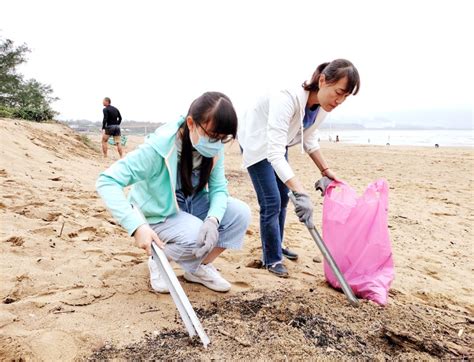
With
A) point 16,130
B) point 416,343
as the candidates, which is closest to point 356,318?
point 416,343

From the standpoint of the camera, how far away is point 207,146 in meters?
1.99

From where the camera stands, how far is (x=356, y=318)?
1923mm

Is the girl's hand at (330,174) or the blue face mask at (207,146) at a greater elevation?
the blue face mask at (207,146)

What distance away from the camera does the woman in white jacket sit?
7.02ft

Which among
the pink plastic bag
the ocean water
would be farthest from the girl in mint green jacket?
the ocean water

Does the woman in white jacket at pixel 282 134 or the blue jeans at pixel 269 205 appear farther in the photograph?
the blue jeans at pixel 269 205

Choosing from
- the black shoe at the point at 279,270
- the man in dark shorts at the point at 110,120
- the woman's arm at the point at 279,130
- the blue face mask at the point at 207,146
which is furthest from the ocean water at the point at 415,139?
the blue face mask at the point at 207,146

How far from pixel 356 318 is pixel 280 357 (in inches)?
21.7

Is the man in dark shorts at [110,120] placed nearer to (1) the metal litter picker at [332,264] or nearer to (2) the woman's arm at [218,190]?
(2) the woman's arm at [218,190]

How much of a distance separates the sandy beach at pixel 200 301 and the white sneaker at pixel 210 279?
0.14 feet

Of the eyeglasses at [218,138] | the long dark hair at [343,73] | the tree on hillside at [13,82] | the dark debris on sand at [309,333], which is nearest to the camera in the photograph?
the dark debris on sand at [309,333]

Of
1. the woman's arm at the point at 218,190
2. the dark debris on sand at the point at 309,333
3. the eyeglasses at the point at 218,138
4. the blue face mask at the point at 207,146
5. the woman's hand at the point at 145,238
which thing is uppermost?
the eyeglasses at the point at 218,138

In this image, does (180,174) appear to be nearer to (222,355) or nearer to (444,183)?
(222,355)

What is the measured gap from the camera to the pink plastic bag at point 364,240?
221 cm
